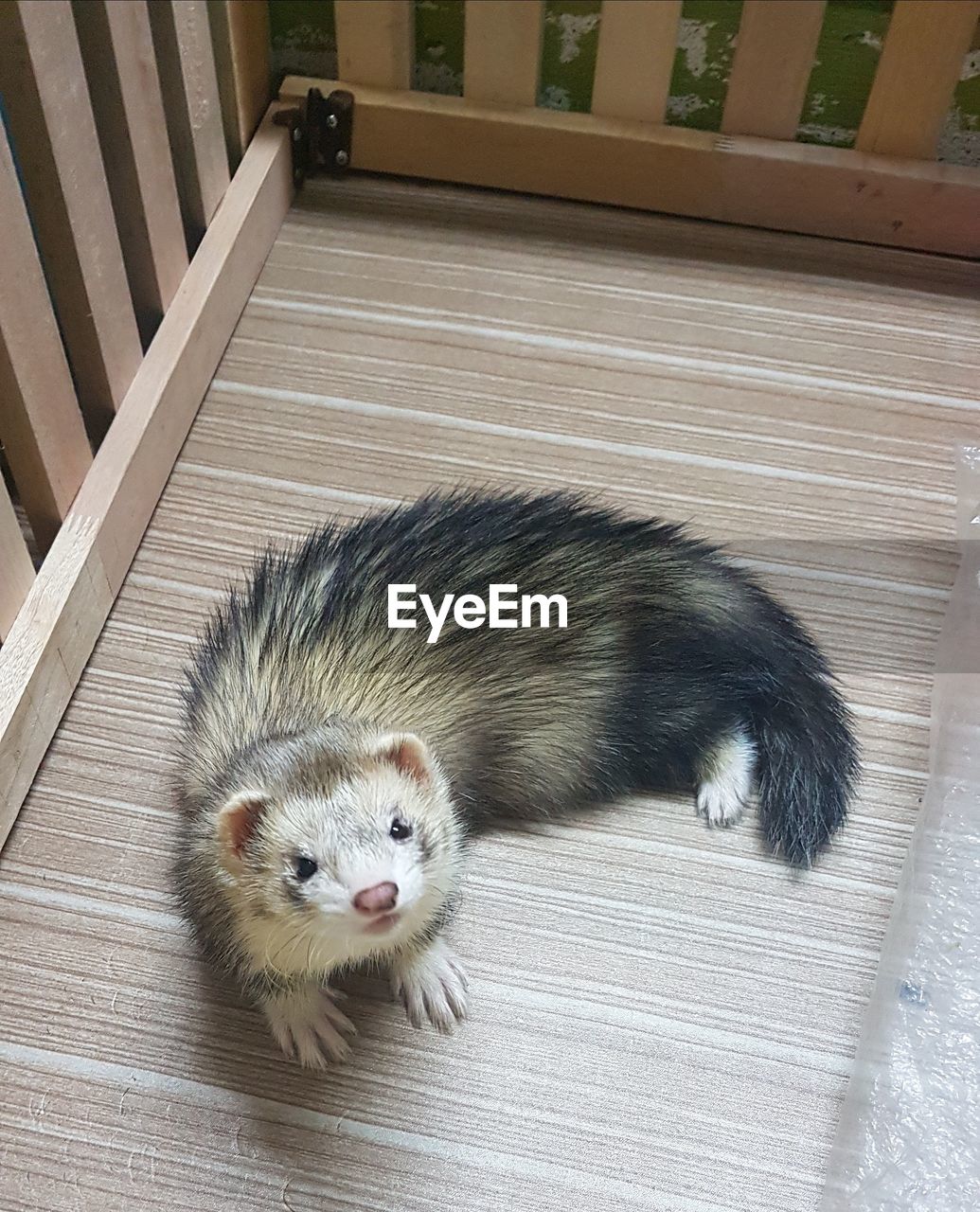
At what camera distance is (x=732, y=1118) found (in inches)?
32.3

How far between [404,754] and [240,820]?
0.12m

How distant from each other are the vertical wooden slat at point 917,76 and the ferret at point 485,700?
64 centimetres

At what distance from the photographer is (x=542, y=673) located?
0.92 meters

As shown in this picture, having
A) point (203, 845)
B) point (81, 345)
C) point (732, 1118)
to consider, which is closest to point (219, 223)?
point (81, 345)

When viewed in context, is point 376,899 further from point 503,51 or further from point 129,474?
point 503,51

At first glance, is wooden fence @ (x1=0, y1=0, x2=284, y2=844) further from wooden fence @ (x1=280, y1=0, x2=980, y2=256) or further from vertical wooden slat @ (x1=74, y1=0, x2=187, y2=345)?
wooden fence @ (x1=280, y1=0, x2=980, y2=256)

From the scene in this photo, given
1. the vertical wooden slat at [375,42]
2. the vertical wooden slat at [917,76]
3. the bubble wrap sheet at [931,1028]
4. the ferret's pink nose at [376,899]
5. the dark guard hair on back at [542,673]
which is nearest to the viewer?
the ferret's pink nose at [376,899]

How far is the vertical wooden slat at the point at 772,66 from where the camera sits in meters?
1.23

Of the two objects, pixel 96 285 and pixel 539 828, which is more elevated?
pixel 96 285

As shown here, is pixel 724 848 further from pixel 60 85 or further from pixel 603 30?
pixel 603 30

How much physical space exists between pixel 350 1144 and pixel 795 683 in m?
0.51

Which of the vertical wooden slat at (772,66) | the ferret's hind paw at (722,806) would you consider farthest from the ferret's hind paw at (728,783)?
the vertical wooden slat at (772,66)

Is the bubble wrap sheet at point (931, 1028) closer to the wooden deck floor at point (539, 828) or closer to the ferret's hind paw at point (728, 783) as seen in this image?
the wooden deck floor at point (539, 828)

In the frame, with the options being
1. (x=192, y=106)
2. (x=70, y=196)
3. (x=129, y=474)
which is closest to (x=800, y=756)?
(x=129, y=474)
